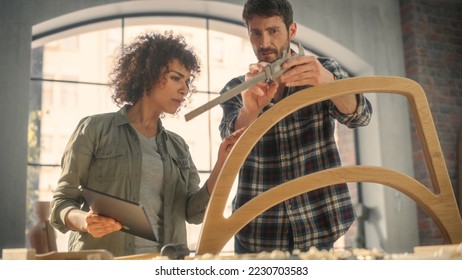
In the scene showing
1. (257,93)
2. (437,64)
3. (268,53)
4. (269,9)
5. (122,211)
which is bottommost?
(122,211)

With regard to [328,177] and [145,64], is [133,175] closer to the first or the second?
[145,64]

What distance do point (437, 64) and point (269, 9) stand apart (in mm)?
1950

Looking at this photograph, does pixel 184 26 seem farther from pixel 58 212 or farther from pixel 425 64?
pixel 58 212

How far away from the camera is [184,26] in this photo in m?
3.08

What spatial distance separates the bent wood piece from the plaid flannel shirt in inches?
15.1

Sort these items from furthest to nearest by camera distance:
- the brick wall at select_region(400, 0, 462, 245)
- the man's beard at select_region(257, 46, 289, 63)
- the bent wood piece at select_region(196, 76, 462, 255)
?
the brick wall at select_region(400, 0, 462, 245) < the man's beard at select_region(257, 46, 289, 63) < the bent wood piece at select_region(196, 76, 462, 255)

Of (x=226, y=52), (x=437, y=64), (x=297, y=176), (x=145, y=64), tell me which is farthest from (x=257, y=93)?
(x=437, y=64)

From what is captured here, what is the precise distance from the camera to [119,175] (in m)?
1.38

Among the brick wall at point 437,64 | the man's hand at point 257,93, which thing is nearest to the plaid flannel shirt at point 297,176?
the man's hand at point 257,93

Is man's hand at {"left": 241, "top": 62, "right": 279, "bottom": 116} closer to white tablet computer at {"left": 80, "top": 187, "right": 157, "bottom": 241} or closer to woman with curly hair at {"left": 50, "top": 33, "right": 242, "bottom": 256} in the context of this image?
woman with curly hair at {"left": 50, "top": 33, "right": 242, "bottom": 256}

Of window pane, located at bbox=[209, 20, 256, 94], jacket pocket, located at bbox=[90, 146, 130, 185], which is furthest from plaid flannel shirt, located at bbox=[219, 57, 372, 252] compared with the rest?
window pane, located at bbox=[209, 20, 256, 94]

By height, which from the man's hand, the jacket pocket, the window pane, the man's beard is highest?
the window pane

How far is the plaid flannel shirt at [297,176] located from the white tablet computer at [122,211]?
369 millimetres

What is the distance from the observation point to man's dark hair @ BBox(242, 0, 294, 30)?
4.86ft
